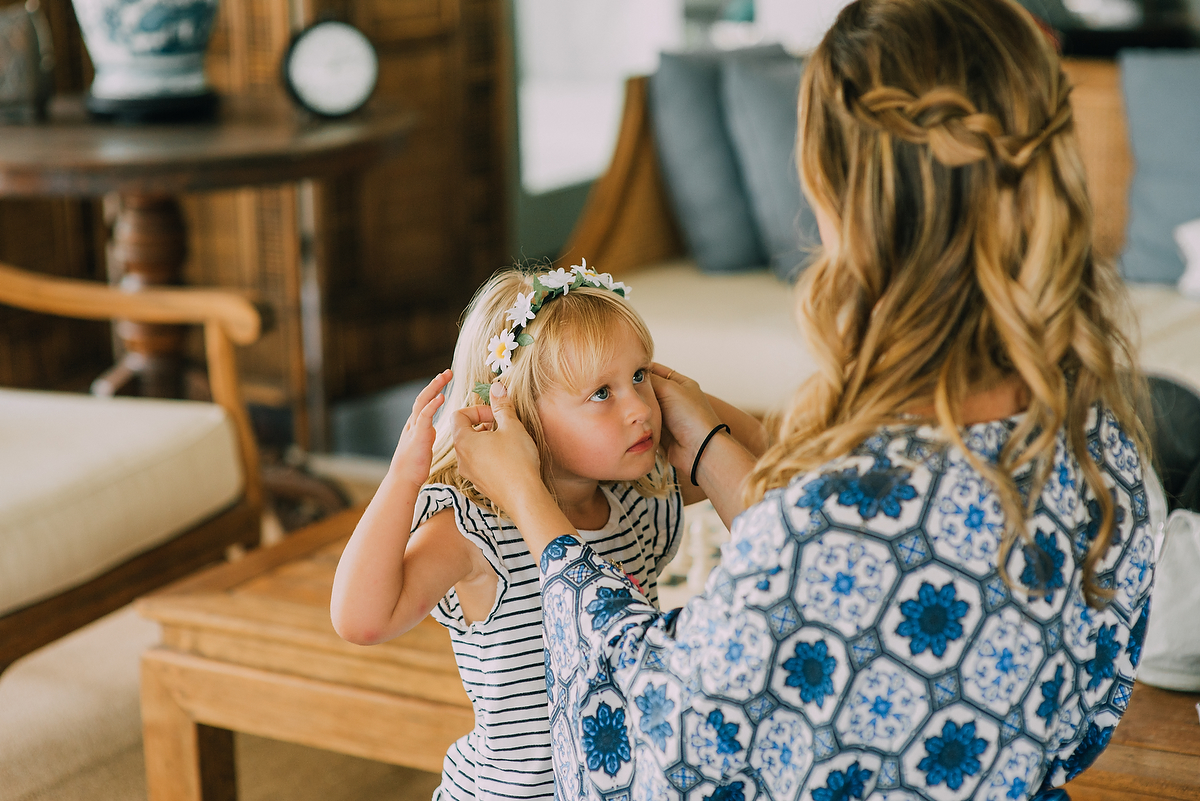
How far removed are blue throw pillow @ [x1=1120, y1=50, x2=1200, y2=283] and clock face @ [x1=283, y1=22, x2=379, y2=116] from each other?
1.65 m

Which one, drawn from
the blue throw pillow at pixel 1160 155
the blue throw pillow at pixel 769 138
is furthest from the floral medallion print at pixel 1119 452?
the blue throw pillow at pixel 1160 155

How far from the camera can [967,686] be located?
2.60 ft

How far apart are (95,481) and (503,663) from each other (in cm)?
99

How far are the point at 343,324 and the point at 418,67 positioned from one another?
736mm

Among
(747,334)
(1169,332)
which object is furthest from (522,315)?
(1169,332)

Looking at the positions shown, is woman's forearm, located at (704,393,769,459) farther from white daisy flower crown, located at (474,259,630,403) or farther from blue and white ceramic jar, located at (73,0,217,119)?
blue and white ceramic jar, located at (73,0,217,119)

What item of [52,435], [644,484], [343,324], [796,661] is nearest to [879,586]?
[796,661]

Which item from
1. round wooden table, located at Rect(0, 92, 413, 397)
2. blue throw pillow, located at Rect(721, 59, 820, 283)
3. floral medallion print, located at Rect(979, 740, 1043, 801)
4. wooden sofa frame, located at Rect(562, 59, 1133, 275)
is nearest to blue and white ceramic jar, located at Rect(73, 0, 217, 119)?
round wooden table, located at Rect(0, 92, 413, 397)

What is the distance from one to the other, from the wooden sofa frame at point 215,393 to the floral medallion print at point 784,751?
4.34 ft

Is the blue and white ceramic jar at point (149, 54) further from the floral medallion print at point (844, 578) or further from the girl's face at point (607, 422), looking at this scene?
the floral medallion print at point (844, 578)

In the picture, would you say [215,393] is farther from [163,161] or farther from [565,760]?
[565,760]

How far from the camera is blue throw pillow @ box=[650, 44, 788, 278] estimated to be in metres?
3.03

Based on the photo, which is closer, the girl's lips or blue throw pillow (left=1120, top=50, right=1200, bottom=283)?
the girl's lips

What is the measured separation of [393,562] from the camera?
1.00m
